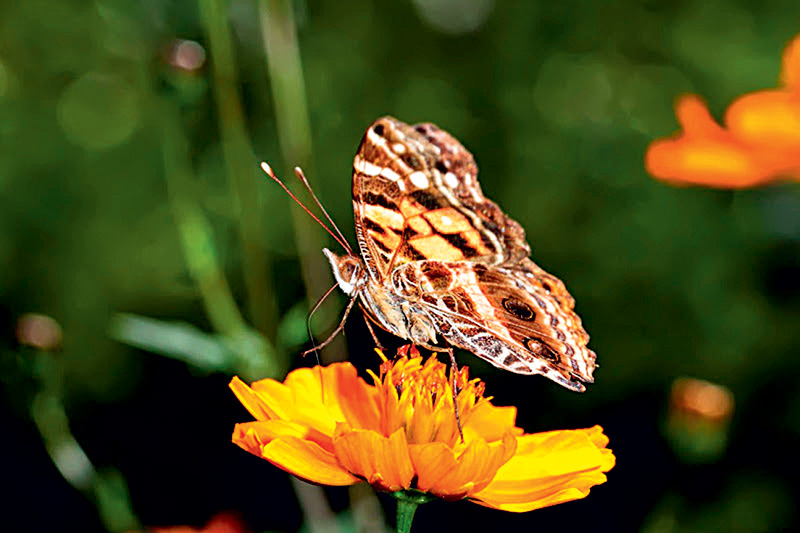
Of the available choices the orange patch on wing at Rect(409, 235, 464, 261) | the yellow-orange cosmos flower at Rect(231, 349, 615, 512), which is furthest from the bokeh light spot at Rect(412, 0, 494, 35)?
the yellow-orange cosmos flower at Rect(231, 349, 615, 512)

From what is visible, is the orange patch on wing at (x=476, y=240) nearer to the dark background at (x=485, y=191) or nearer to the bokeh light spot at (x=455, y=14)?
the dark background at (x=485, y=191)

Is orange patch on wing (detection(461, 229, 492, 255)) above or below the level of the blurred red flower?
above

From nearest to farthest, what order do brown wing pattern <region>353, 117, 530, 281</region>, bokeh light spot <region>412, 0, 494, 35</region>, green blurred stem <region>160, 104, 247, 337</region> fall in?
brown wing pattern <region>353, 117, 530, 281</region> < green blurred stem <region>160, 104, 247, 337</region> < bokeh light spot <region>412, 0, 494, 35</region>

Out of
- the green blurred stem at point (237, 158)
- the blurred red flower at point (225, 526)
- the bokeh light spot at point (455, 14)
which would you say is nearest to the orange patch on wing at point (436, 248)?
the green blurred stem at point (237, 158)

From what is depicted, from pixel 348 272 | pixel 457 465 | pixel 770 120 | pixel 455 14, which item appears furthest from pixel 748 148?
pixel 455 14

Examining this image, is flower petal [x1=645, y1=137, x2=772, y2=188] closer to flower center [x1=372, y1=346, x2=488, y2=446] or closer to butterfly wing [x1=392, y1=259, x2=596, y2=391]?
butterfly wing [x1=392, y1=259, x2=596, y2=391]

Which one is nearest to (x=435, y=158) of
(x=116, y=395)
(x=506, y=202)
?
(x=506, y=202)

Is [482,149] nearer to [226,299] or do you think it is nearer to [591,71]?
[591,71]
